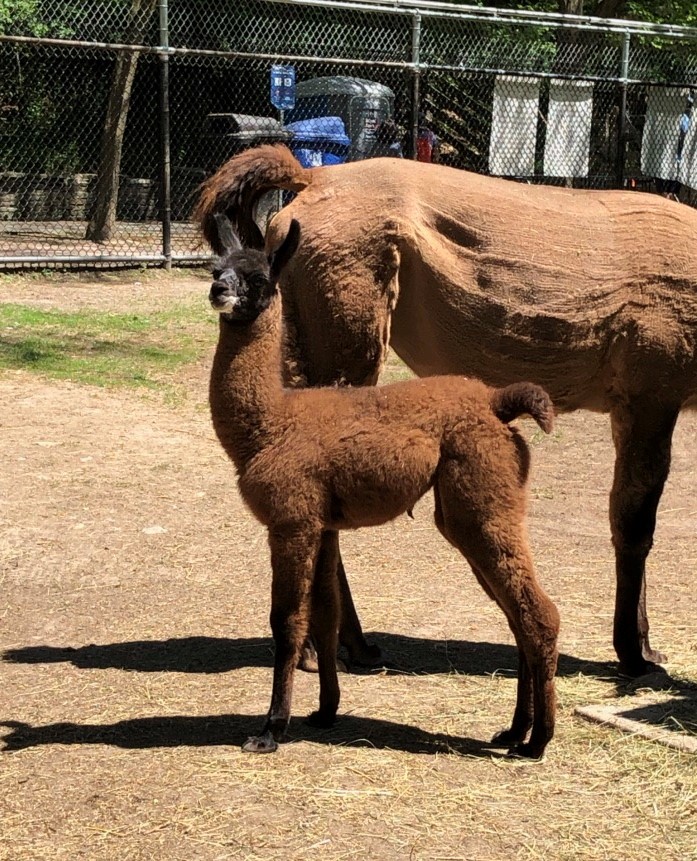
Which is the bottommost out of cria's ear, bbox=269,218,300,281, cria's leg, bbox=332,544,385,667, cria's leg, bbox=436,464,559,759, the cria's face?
cria's leg, bbox=332,544,385,667

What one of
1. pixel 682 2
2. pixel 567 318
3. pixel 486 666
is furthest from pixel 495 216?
pixel 682 2

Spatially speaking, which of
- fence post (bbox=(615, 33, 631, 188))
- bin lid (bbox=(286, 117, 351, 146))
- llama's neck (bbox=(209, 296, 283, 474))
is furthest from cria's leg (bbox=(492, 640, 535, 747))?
bin lid (bbox=(286, 117, 351, 146))

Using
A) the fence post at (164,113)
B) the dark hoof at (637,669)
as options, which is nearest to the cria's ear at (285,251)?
the dark hoof at (637,669)

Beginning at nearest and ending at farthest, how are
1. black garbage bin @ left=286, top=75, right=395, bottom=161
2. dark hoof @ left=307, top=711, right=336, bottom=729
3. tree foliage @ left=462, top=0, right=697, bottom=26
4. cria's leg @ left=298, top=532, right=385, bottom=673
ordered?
dark hoof @ left=307, top=711, right=336, bottom=729 → cria's leg @ left=298, top=532, right=385, bottom=673 → black garbage bin @ left=286, top=75, right=395, bottom=161 → tree foliage @ left=462, top=0, right=697, bottom=26

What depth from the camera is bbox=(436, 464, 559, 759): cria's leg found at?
3.87m

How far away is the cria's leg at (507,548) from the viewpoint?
3865 millimetres

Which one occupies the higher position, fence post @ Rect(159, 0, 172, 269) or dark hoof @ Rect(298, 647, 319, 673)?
fence post @ Rect(159, 0, 172, 269)

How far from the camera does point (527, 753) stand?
3961 mm

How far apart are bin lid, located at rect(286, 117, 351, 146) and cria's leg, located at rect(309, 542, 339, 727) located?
1203 cm

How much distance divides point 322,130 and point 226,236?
12.7 metres

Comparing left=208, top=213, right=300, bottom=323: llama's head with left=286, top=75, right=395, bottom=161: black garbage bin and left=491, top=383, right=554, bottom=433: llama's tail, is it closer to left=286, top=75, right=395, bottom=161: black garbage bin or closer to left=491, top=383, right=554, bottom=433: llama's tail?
left=491, top=383, right=554, bottom=433: llama's tail

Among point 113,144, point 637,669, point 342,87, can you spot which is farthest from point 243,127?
point 637,669

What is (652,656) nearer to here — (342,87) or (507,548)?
(507,548)

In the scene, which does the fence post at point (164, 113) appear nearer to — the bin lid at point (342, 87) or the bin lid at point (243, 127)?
the bin lid at point (243, 127)
